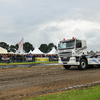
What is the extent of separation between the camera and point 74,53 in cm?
1198

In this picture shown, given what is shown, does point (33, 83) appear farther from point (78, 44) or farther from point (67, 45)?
point (78, 44)

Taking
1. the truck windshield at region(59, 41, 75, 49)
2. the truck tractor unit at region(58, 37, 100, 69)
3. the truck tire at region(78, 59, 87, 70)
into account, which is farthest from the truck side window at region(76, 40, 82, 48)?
the truck tire at region(78, 59, 87, 70)

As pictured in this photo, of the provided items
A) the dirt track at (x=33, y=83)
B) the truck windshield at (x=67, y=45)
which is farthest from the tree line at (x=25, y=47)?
the dirt track at (x=33, y=83)

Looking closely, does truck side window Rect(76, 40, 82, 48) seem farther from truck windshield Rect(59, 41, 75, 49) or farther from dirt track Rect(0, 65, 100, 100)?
dirt track Rect(0, 65, 100, 100)

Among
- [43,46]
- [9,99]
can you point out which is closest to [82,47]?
[9,99]

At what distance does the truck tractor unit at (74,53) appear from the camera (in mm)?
12078

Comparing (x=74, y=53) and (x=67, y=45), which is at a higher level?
(x=67, y=45)

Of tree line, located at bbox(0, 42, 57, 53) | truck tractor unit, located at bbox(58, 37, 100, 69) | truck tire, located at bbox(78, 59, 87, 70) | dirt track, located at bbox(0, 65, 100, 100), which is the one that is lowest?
dirt track, located at bbox(0, 65, 100, 100)

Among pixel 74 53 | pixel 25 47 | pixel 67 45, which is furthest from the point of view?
pixel 25 47

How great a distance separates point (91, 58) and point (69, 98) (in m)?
9.89

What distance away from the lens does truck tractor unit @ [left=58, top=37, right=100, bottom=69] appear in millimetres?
12078

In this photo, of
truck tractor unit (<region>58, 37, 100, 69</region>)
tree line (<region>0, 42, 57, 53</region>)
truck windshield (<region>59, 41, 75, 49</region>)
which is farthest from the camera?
tree line (<region>0, 42, 57, 53</region>)

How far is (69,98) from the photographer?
390 centimetres

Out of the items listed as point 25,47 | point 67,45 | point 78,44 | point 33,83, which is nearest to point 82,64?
point 78,44
